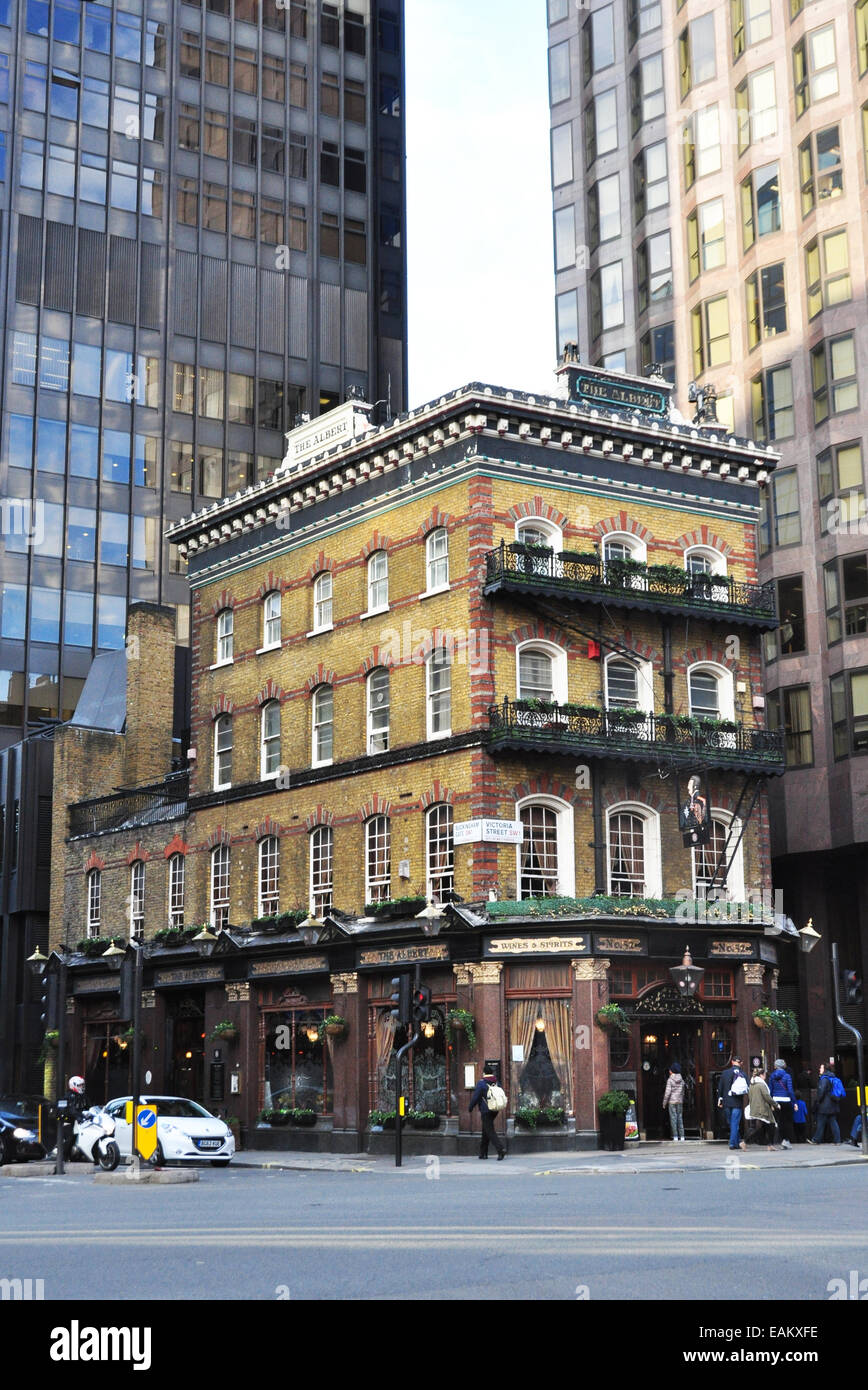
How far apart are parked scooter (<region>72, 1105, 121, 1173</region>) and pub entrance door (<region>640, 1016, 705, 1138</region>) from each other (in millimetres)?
10731

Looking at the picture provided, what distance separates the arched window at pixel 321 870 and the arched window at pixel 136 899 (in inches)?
319

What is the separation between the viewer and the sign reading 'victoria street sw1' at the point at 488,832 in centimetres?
3494

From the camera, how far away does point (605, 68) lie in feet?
212

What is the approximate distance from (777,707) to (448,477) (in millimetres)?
16874

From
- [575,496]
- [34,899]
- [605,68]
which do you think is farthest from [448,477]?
[605,68]

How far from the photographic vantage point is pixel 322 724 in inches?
1610

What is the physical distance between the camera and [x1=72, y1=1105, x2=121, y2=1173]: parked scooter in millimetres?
30578

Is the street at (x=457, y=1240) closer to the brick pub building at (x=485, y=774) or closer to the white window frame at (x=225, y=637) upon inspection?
the brick pub building at (x=485, y=774)

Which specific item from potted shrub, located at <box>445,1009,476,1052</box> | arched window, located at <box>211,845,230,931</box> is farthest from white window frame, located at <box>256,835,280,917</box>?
potted shrub, located at <box>445,1009,476,1052</box>

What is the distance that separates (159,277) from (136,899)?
38136 mm

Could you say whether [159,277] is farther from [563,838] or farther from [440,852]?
[563,838]

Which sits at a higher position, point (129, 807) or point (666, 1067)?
point (129, 807)

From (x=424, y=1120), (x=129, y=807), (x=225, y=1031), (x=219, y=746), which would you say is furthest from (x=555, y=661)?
(x=129, y=807)
